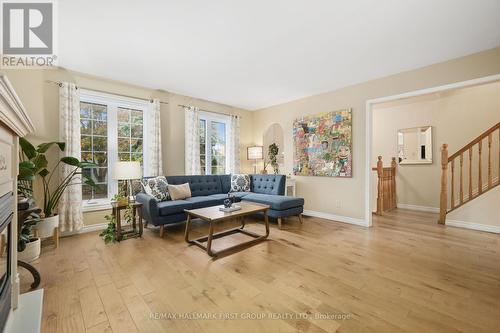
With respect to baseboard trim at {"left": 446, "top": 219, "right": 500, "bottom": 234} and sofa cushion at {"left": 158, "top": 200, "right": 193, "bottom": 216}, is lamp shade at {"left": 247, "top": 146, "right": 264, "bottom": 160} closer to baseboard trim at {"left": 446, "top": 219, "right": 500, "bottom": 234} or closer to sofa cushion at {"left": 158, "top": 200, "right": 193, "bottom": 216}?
sofa cushion at {"left": 158, "top": 200, "right": 193, "bottom": 216}

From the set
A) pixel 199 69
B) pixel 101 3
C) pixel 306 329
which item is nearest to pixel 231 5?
pixel 101 3

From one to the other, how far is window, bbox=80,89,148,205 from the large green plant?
0.34 m

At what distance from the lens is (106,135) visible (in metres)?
3.87

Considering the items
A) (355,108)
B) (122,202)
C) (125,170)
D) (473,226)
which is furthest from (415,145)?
(122,202)

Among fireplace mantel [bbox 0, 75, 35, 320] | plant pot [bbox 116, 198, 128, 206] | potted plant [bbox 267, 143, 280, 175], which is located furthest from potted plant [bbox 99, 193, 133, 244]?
potted plant [bbox 267, 143, 280, 175]

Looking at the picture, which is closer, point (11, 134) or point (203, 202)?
point (11, 134)

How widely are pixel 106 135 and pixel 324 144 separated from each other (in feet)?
13.3

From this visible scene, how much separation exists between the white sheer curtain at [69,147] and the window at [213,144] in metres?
2.32

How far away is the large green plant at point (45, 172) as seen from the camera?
269cm

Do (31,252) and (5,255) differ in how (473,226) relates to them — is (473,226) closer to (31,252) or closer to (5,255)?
(5,255)

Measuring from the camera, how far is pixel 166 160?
14.6 feet

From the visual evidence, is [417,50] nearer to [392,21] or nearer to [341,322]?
[392,21]

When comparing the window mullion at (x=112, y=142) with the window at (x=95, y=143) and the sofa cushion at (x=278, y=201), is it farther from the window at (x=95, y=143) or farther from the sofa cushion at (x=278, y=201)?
the sofa cushion at (x=278, y=201)

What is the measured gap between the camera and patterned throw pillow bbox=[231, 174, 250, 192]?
15.8ft
